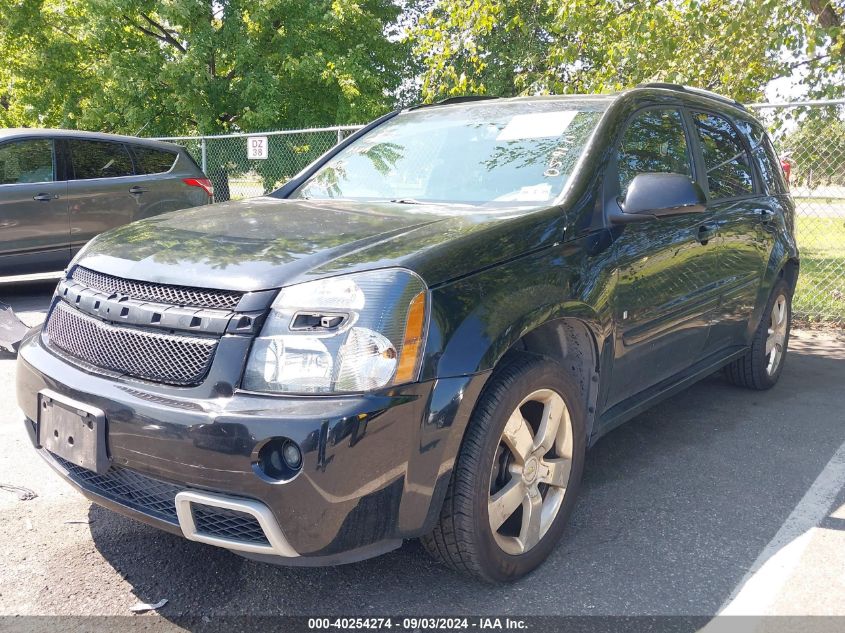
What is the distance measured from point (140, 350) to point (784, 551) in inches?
98.1

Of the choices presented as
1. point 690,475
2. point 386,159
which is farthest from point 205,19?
point 690,475

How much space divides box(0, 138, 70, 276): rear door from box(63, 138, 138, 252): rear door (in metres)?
0.12

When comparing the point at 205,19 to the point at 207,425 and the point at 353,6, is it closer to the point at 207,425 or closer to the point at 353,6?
the point at 353,6

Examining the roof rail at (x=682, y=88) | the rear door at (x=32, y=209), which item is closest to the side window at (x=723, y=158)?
the roof rail at (x=682, y=88)

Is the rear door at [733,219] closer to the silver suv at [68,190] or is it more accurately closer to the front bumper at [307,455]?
the front bumper at [307,455]

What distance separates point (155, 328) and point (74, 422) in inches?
16.3

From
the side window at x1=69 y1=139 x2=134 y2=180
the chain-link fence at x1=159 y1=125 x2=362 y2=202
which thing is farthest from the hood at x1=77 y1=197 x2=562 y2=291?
the chain-link fence at x1=159 y1=125 x2=362 y2=202

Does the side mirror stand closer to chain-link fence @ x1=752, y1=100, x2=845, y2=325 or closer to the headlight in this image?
the headlight

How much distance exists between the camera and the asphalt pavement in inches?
98.7

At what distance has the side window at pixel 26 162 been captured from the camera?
7168 millimetres

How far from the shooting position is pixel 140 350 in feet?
7.53

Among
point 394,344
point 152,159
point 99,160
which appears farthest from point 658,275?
point 152,159

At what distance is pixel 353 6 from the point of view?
17453 millimetres

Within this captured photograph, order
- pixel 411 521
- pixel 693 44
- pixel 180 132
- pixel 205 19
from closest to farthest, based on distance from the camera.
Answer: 1. pixel 411 521
2. pixel 693 44
3. pixel 205 19
4. pixel 180 132
